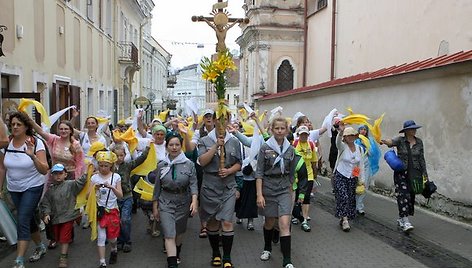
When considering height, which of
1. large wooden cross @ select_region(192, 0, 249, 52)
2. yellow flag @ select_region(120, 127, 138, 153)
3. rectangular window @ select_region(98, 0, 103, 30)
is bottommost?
yellow flag @ select_region(120, 127, 138, 153)

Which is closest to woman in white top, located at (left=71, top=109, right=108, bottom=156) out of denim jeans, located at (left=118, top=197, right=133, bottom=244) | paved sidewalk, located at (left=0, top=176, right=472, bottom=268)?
paved sidewalk, located at (left=0, top=176, right=472, bottom=268)

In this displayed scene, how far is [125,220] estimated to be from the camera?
6441 millimetres

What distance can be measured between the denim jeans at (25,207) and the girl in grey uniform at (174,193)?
4.48ft

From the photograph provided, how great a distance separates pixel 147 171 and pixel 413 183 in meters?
3.87

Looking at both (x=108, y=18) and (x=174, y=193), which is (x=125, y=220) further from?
(x=108, y=18)

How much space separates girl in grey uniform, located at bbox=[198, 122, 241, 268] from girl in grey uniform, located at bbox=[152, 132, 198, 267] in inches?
8.0

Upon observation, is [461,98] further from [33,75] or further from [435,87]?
[33,75]

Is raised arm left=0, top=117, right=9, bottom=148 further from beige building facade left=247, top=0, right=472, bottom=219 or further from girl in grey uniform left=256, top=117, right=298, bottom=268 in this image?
beige building facade left=247, top=0, right=472, bottom=219

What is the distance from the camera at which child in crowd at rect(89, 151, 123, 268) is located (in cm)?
586

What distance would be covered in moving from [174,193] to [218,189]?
52 cm

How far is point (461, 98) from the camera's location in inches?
326

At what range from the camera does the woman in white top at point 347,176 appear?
305 inches

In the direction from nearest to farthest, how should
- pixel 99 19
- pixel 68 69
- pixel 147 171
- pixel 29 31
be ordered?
pixel 147 171 → pixel 29 31 → pixel 68 69 → pixel 99 19

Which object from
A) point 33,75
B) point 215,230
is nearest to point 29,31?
point 33,75
